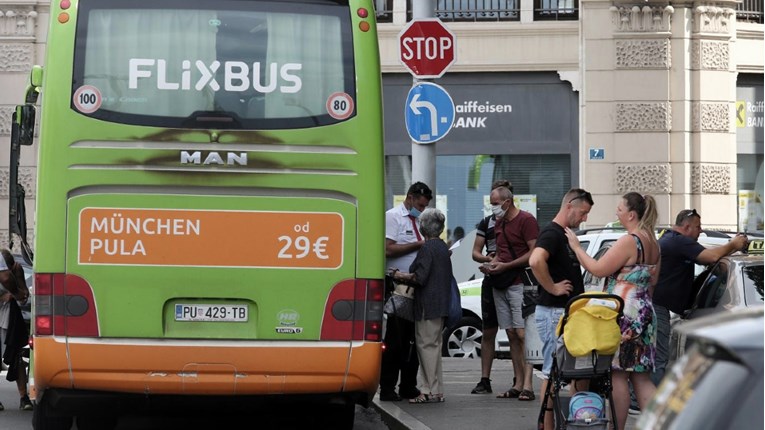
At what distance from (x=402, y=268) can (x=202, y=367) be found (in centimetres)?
357

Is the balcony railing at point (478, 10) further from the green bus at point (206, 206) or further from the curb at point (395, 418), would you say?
the green bus at point (206, 206)

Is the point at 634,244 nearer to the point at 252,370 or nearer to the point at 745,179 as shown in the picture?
the point at 252,370

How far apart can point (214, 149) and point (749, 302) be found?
13.3 ft

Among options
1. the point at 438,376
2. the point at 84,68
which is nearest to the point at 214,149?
the point at 84,68

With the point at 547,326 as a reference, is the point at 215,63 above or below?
above

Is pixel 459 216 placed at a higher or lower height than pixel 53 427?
higher

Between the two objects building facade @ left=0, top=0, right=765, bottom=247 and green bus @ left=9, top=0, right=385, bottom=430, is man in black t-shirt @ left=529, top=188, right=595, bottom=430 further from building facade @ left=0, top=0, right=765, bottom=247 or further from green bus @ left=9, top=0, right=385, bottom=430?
building facade @ left=0, top=0, right=765, bottom=247

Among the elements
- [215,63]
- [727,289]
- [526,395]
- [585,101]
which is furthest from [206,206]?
[585,101]

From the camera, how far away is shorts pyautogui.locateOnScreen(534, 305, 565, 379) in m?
9.48

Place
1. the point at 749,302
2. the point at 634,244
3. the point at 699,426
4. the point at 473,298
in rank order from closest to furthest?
Result: the point at 699,426 < the point at 634,244 < the point at 749,302 < the point at 473,298

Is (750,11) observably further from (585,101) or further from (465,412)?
(465,412)

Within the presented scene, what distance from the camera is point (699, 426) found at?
3.17 metres

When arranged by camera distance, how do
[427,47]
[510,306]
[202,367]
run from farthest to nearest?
[427,47], [510,306], [202,367]

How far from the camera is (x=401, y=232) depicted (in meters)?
12.4
